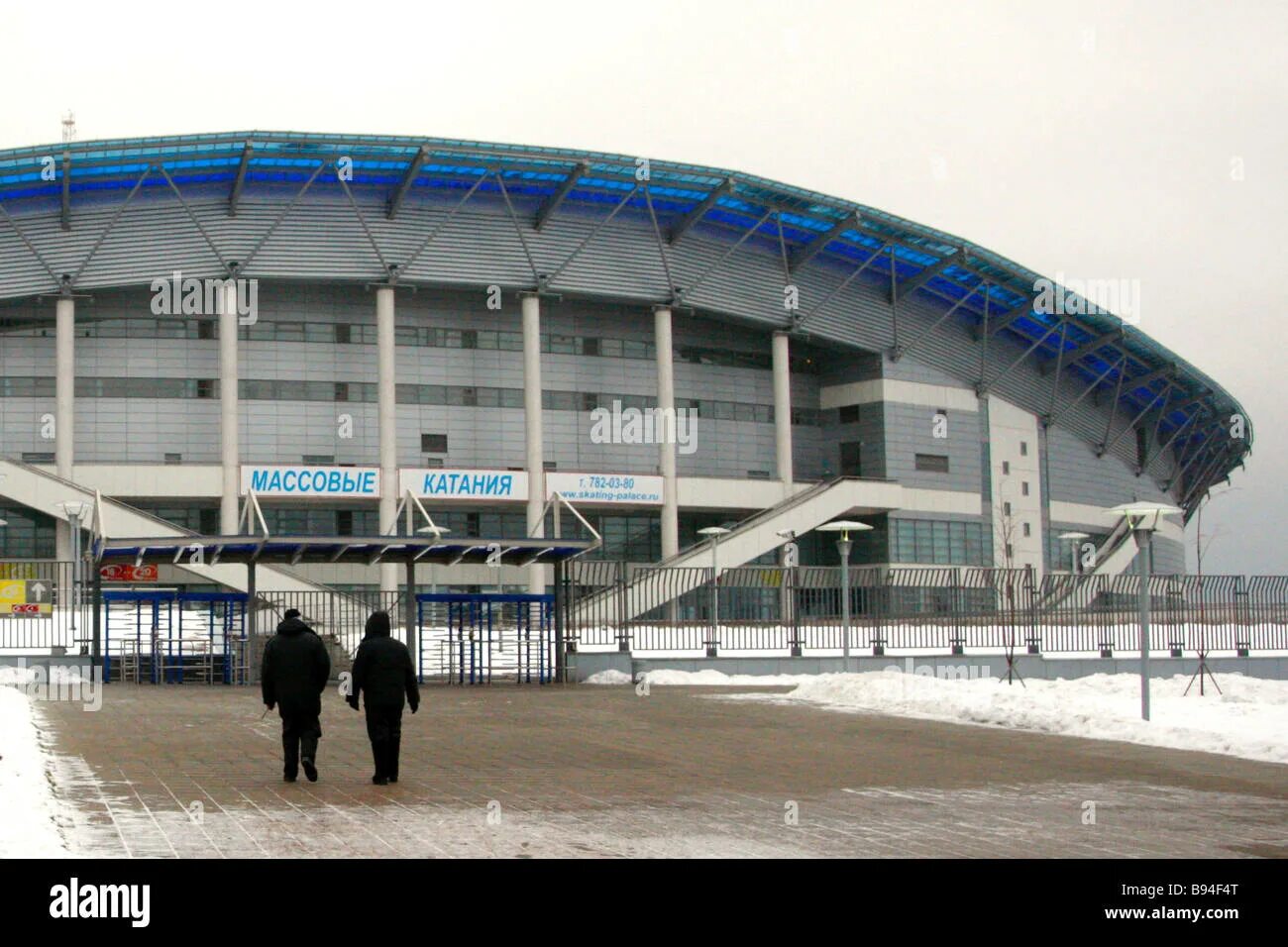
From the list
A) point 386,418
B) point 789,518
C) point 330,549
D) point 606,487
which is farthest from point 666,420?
point 330,549

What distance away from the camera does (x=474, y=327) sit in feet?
220

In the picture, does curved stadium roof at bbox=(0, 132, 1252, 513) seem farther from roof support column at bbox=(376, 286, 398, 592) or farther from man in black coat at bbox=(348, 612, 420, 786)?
man in black coat at bbox=(348, 612, 420, 786)

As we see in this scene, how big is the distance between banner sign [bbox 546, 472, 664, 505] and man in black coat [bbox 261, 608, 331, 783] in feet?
165

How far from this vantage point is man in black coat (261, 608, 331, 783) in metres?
13.7

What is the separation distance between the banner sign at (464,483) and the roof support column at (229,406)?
6655 millimetres

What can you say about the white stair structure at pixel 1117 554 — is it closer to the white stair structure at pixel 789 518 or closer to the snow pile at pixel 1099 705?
the white stair structure at pixel 789 518

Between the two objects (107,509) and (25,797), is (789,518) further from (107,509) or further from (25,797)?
(25,797)

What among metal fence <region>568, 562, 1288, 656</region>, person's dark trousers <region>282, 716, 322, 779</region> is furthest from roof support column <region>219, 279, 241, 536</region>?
person's dark trousers <region>282, 716, 322, 779</region>

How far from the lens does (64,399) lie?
60.0 m

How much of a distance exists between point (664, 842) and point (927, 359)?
66.9m

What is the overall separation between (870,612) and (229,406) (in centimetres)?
3386

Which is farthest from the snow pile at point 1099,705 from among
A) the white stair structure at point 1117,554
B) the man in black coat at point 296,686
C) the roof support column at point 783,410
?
the white stair structure at point 1117,554
